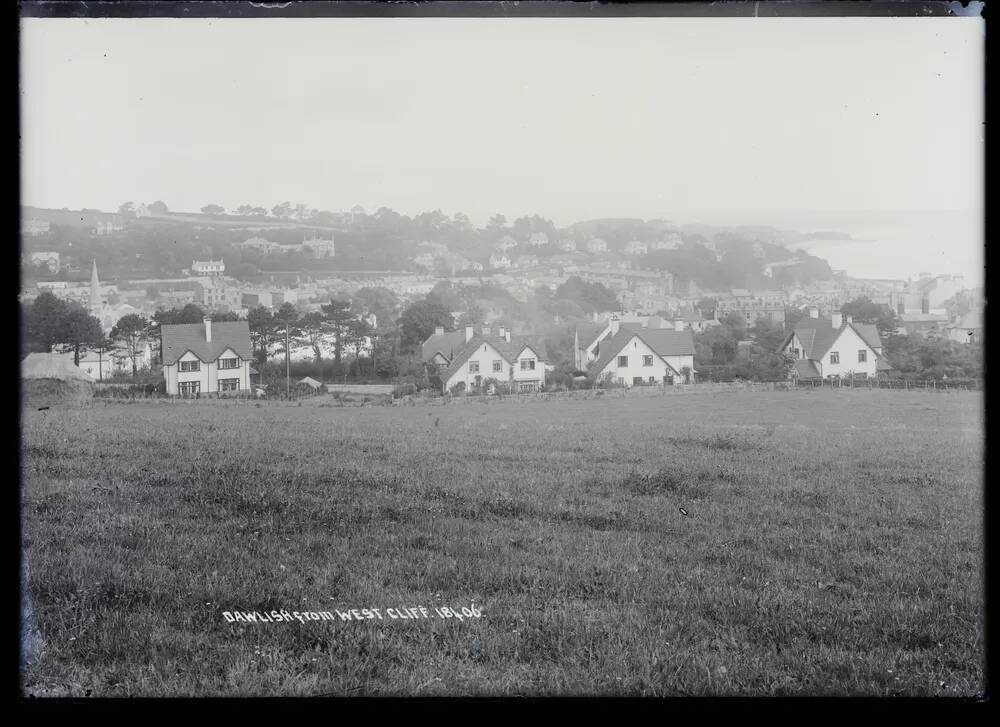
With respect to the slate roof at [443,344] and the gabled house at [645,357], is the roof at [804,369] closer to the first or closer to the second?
the gabled house at [645,357]

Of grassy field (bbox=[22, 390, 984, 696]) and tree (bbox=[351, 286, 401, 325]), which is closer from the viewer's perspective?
grassy field (bbox=[22, 390, 984, 696])

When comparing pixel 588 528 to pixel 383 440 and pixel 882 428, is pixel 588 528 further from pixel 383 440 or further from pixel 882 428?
pixel 882 428

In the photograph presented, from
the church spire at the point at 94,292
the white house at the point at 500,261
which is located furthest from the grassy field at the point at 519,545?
the white house at the point at 500,261

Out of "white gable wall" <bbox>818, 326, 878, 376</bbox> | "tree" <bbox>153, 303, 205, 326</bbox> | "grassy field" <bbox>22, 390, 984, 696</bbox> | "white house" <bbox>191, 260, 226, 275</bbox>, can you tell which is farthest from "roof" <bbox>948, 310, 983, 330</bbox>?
"tree" <bbox>153, 303, 205, 326</bbox>

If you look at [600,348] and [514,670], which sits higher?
[600,348]

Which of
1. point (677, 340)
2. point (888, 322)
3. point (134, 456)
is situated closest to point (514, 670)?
point (677, 340)

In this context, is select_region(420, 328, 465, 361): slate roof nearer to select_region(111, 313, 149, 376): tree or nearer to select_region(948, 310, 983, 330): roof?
select_region(111, 313, 149, 376): tree

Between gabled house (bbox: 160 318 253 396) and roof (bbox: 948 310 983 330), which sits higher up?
roof (bbox: 948 310 983 330)
